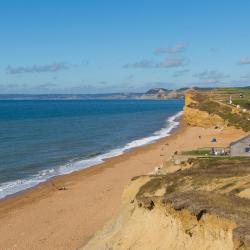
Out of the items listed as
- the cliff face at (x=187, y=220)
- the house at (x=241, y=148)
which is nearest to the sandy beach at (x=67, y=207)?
the cliff face at (x=187, y=220)

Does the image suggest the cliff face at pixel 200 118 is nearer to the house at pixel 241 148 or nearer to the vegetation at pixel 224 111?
the vegetation at pixel 224 111

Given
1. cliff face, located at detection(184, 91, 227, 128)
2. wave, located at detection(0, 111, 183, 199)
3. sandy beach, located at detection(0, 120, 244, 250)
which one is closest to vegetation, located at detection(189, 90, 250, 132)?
cliff face, located at detection(184, 91, 227, 128)

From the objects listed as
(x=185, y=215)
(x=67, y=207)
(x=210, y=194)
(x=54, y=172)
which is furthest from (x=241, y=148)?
(x=185, y=215)

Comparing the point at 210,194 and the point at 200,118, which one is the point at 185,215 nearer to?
the point at 210,194

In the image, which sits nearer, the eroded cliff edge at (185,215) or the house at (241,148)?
the eroded cliff edge at (185,215)

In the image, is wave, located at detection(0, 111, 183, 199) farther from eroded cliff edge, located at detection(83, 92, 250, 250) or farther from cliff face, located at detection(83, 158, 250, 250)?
cliff face, located at detection(83, 158, 250, 250)

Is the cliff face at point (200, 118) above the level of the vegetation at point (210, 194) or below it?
below
